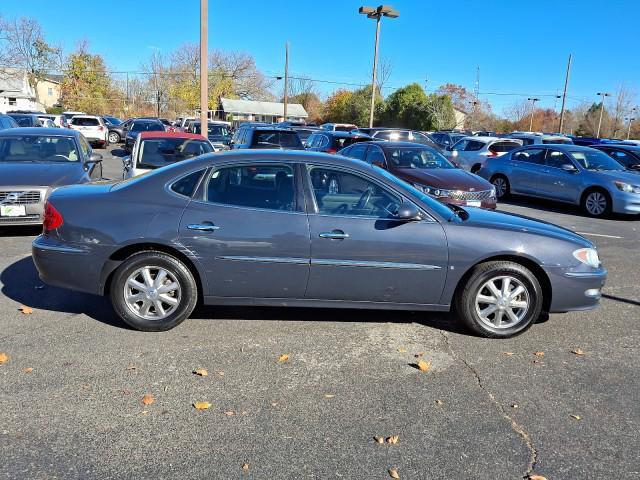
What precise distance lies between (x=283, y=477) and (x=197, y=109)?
75.9m

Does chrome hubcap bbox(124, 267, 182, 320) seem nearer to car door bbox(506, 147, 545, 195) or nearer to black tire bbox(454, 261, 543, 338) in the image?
black tire bbox(454, 261, 543, 338)

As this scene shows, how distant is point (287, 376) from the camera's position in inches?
148

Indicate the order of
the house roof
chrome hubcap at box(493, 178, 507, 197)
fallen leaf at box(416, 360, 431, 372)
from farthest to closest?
the house roof → chrome hubcap at box(493, 178, 507, 197) → fallen leaf at box(416, 360, 431, 372)

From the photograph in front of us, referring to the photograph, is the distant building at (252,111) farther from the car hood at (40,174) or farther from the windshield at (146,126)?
the car hood at (40,174)

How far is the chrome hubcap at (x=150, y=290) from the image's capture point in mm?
4410

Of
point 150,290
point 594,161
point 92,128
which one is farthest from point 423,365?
point 92,128

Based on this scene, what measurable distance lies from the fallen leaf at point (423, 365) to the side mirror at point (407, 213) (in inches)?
45.4

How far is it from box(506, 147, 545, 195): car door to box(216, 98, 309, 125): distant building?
2347 inches

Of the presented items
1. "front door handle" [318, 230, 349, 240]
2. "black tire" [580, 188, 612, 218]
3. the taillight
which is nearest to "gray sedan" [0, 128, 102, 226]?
the taillight

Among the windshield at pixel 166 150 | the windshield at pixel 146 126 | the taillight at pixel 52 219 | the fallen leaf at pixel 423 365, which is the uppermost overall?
the windshield at pixel 146 126

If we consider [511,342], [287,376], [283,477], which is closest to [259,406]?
[287,376]

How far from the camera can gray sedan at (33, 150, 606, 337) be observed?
4352mm

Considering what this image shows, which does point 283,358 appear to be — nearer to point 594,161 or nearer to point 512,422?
point 512,422

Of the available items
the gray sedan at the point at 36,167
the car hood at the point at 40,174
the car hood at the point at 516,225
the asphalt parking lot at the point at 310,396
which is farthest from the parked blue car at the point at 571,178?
the car hood at the point at 40,174
